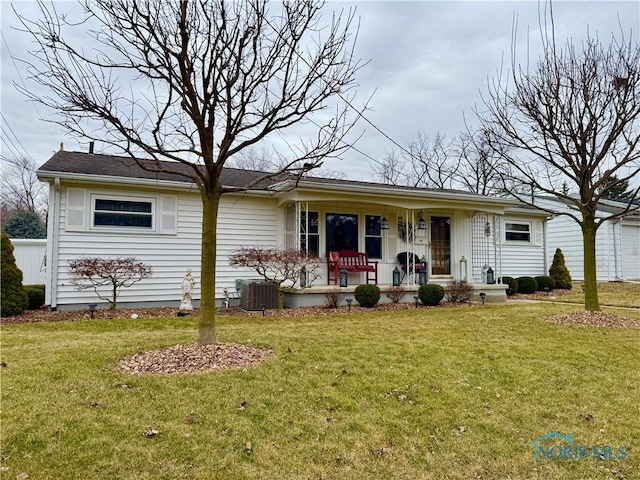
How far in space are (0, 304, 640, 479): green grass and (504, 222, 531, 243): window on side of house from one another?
10.2 meters

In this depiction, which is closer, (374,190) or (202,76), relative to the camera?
(202,76)

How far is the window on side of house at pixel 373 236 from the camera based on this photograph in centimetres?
1167

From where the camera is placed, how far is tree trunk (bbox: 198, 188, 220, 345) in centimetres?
474

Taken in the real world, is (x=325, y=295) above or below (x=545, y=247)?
below

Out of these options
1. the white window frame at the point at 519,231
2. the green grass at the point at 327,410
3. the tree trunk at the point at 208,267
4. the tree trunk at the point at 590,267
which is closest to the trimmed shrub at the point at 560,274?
the white window frame at the point at 519,231

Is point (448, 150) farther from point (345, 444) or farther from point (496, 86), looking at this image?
point (345, 444)

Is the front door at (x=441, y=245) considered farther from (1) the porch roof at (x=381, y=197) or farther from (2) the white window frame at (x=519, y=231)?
(2) the white window frame at (x=519, y=231)

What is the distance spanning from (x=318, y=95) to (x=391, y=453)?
4133 mm

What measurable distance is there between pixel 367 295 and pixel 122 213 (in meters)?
6.05

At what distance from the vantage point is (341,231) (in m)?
11.4

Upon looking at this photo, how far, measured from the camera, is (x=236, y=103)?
16.6 ft

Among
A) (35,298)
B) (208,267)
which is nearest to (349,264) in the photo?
(208,267)

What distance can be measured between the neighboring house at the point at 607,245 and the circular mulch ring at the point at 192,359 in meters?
15.9

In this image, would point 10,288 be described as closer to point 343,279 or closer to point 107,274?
point 107,274
